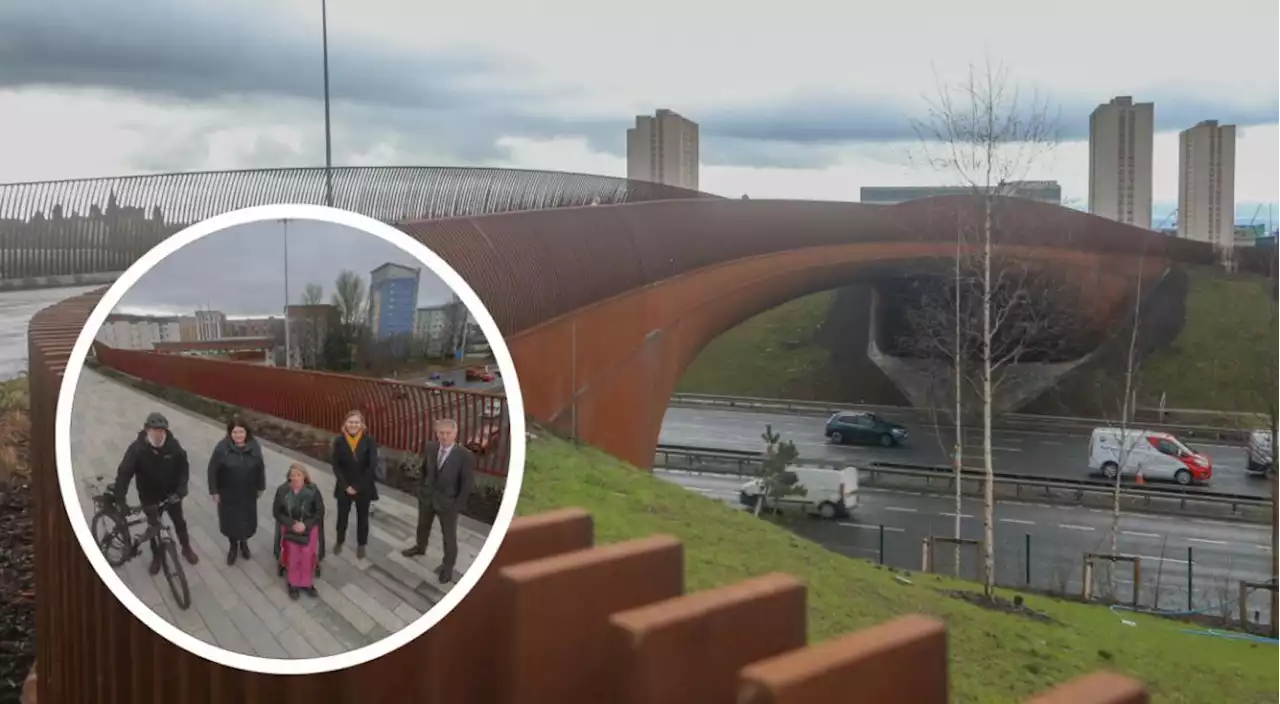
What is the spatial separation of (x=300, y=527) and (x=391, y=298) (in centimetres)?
41

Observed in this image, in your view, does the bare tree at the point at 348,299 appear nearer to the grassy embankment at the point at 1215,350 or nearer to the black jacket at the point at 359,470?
the black jacket at the point at 359,470

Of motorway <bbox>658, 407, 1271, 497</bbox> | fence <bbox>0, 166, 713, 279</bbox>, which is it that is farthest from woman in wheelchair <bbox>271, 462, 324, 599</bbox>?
motorway <bbox>658, 407, 1271, 497</bbox>

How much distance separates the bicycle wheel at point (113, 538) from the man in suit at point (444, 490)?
1.65 feet

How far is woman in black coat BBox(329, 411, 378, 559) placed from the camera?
166cm

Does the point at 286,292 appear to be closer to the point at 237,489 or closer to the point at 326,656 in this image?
the point at 237,489

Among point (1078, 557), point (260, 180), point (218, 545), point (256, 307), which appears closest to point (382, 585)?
point (218, 545)

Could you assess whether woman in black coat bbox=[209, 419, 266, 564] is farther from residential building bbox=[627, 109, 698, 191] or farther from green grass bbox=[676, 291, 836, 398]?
green grass bbox=[676, 291, 836, 398]

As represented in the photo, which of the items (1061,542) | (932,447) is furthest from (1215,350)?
(1061,542)

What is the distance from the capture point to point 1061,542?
14.1m

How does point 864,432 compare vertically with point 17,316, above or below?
below

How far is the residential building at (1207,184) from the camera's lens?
22.3 metres

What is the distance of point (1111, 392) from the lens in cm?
2430

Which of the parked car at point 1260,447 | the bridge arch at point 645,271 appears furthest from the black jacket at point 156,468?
the parked car at point 1260,447

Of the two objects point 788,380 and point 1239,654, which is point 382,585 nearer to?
point 1239,654
